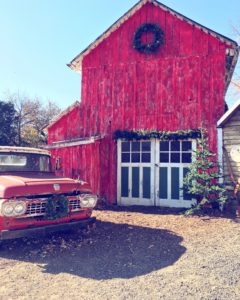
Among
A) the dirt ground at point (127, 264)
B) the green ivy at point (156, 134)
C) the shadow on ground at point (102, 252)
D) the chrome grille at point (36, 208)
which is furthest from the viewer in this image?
the green ivy at point (156, 134)

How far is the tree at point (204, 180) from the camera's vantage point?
9.31 meters

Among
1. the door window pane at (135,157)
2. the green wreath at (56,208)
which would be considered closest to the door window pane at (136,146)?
the door window pane at (135,157)

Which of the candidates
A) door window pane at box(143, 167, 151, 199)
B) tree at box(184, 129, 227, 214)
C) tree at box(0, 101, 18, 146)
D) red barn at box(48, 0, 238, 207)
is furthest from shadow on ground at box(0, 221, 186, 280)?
tree at box(0, 101, 18, 146)

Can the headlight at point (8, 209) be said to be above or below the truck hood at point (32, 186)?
below

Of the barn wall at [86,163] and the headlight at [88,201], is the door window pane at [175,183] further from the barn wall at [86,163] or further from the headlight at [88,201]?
the headlight at [88,201]

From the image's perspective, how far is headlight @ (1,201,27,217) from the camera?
5.30 meters

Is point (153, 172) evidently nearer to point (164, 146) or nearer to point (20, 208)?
point (164, 146)

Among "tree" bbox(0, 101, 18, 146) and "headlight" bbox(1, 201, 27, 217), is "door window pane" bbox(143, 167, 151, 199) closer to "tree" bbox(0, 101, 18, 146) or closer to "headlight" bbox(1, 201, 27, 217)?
"headlight" bbox(1, 201, 27, 217)

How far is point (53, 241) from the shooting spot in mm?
6410

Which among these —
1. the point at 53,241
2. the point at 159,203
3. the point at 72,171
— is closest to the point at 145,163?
the point at 159,203

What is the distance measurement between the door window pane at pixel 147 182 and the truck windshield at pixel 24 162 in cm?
436

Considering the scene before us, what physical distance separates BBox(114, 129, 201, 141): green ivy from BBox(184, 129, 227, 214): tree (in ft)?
1.40

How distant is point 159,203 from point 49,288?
7095mm

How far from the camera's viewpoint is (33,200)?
5.66m
